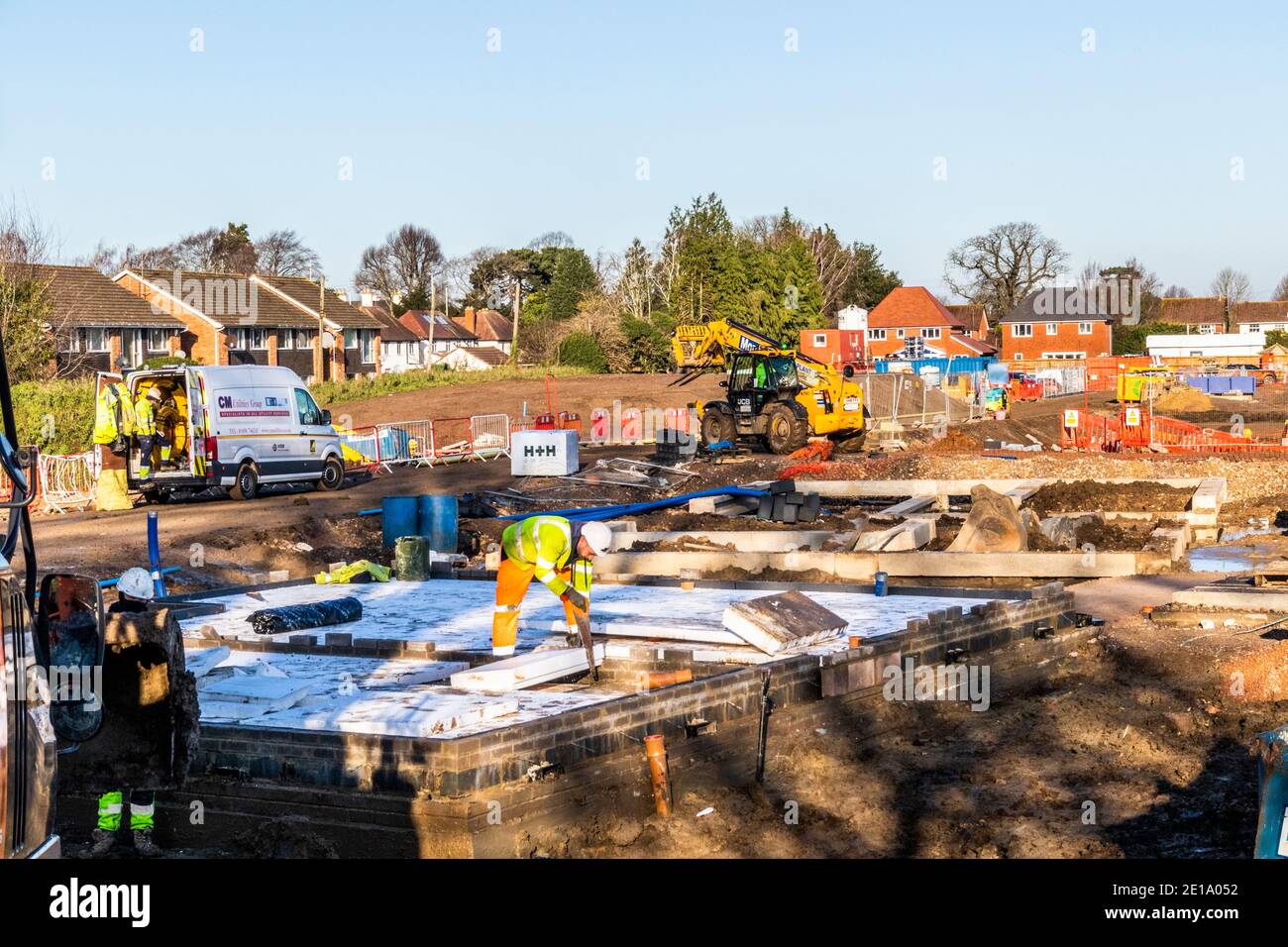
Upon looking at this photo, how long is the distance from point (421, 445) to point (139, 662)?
98.9 feet

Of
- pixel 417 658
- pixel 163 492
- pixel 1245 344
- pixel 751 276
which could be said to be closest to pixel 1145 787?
pixel 417 658

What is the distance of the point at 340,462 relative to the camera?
2908 centimetres

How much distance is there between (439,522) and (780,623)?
31.3 ft

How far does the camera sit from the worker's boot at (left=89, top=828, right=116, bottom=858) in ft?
26.6

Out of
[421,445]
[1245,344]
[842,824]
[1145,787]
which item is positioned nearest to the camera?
[842,824]

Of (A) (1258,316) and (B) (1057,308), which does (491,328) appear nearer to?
(B) (1057,308)

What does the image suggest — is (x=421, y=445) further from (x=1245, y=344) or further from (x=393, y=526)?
(x=1245, y=344)

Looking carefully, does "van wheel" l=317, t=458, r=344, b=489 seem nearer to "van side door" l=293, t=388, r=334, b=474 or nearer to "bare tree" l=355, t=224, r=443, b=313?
"van side door" l=293, t=388, r=334, b=474

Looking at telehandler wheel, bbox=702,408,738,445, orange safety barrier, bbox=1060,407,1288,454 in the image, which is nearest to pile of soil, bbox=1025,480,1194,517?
orange safety barrier, bbox=1060,407,1288,454

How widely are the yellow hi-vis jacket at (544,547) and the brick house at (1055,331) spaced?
95725 mm

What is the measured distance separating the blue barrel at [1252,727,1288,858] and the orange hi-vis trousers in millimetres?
5946

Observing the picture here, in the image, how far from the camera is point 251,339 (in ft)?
217

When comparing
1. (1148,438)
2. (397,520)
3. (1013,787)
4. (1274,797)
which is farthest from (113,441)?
(1274,797)

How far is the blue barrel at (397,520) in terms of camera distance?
65.3 feet
